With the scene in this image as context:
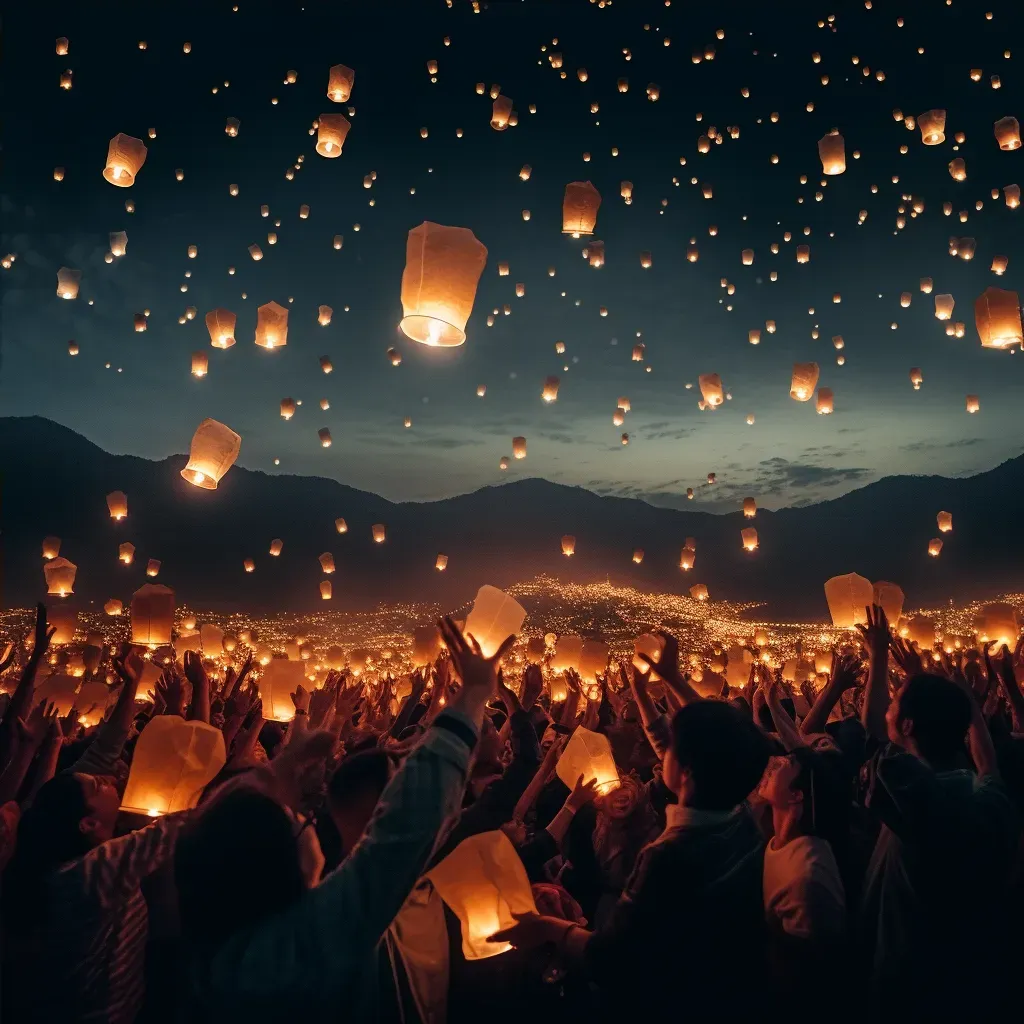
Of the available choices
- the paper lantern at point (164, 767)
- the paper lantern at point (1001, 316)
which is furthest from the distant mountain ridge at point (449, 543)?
the paper lantern at point (164, 767)

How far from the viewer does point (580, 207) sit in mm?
5285

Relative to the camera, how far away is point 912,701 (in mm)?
2066

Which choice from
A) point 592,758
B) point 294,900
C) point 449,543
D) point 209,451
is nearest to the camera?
point 294,900

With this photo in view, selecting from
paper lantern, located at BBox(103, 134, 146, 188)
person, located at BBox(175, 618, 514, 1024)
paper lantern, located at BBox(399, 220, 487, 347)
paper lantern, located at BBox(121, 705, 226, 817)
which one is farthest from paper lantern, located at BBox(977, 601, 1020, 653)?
paper lantern, located at BBox(103, 134, 146, 188)

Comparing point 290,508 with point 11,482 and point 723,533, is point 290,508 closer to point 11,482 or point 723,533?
point 11,482

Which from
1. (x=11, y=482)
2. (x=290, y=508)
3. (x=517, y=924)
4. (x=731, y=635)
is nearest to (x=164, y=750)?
(x=517, y=924)

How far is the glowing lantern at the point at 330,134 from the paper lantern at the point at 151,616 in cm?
393

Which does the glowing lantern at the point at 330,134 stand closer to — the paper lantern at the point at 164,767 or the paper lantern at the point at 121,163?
the paper lantern at the point at 121,163

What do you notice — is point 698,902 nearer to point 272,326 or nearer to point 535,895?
point 535,895

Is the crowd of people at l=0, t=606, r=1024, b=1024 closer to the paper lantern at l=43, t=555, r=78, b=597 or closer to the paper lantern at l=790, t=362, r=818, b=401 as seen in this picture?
the paper lantern at l=790, t=362, r=818, b=401

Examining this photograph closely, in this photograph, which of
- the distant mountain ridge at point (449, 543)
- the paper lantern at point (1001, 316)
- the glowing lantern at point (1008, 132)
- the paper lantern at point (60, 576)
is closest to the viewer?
the paper lantern at point (1001, 316)

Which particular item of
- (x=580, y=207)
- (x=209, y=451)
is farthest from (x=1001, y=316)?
(x=209, y=451)

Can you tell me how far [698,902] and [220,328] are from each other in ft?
20.1

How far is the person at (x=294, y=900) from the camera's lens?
1125 millimetres
